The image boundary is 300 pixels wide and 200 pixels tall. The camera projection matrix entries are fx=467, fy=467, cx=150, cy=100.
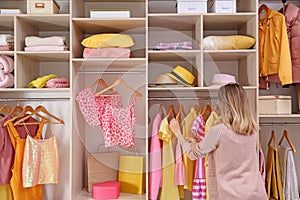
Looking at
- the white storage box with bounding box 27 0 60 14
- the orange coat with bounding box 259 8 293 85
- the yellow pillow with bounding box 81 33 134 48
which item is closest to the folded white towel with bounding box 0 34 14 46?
the white storage box with bounding box 27 0 60 14

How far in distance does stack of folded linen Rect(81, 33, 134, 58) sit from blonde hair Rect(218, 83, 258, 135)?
28.1 inches

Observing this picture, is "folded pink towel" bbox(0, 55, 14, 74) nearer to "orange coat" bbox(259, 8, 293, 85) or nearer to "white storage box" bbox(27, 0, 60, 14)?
"white storage box" bbox(27, 0, 60, 14)

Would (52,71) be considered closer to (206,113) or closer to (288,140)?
(206,113)

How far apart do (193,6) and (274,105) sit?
859 millimetres

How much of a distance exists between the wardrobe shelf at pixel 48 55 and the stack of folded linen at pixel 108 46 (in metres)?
0.16

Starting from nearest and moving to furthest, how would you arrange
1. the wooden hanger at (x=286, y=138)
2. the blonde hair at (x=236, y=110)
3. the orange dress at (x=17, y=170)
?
1. the blonde hair at (x=236, y=110)
2. the orange dress at (x=17, y=170)
3. the wooden hanger at (x=286, y=138)

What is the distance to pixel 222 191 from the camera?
2861mm

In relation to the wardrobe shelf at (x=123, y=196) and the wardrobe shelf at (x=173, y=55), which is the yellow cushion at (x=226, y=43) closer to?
the wardrobe shelf at (x=173, y=55)

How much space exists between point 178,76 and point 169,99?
38cm

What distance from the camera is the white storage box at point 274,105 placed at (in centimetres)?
314

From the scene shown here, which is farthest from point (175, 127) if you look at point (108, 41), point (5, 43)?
point (5, 43)

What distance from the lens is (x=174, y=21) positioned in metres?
3.28

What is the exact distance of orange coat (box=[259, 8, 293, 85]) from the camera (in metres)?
3.10

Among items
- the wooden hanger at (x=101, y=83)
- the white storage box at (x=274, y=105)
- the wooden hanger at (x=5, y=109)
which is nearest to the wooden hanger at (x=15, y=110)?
the wooden hanger at (x=5, y=109)
